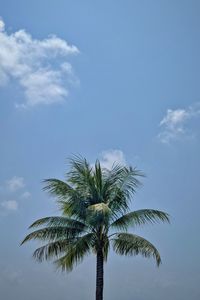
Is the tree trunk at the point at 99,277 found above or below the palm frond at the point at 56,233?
below

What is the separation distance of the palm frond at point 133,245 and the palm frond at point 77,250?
1.66 m

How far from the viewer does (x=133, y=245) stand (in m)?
32.2

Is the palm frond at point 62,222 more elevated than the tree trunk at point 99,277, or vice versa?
the palm frond at point 62,222

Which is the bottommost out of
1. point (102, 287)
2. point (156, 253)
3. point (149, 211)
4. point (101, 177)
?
point (102, 287)

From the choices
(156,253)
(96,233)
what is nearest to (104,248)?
(96,233)

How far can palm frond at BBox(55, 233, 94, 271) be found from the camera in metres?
31.5

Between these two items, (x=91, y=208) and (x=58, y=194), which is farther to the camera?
(x=58, y=194)

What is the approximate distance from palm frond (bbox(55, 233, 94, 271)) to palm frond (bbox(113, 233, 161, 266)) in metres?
1.66

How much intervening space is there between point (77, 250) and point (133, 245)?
3.38 meters

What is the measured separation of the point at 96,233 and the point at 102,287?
3.10 metres

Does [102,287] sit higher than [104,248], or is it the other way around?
[104,248]

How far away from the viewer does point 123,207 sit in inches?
1302

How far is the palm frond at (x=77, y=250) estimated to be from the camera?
31531 mm

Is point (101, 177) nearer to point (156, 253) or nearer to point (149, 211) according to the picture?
point (149, 211)
